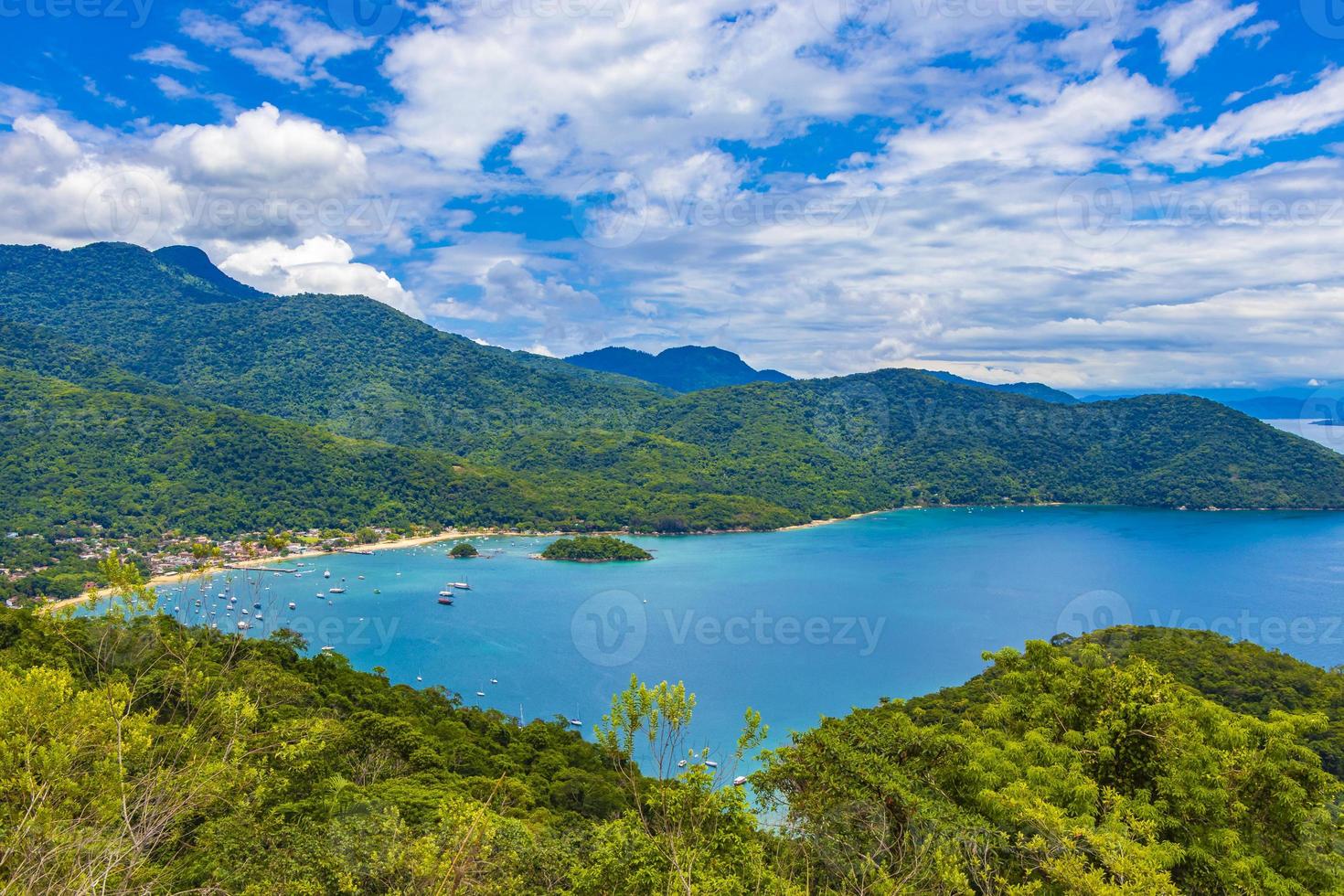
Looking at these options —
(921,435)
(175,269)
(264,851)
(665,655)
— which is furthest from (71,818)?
(175,269)

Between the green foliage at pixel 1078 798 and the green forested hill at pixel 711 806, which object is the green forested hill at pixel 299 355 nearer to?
the green forested hill at pixel 711 806

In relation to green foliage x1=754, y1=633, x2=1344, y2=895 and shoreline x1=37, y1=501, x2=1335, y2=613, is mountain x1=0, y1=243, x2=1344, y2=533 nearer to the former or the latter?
shoreline x1=37, y1=501, x2=1335, y2=613

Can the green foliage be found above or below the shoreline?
above

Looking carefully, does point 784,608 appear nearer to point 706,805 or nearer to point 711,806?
point 711,806

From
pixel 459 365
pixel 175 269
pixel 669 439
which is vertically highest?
pixel 175 269

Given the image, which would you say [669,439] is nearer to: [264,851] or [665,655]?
[665,655]

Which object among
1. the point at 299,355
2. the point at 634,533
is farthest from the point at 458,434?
the point at 634,533

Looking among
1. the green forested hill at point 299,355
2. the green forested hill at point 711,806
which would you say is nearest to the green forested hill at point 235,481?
the green forested hill at point 299,355

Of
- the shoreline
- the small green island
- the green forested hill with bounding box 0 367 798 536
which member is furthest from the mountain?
the small green island
